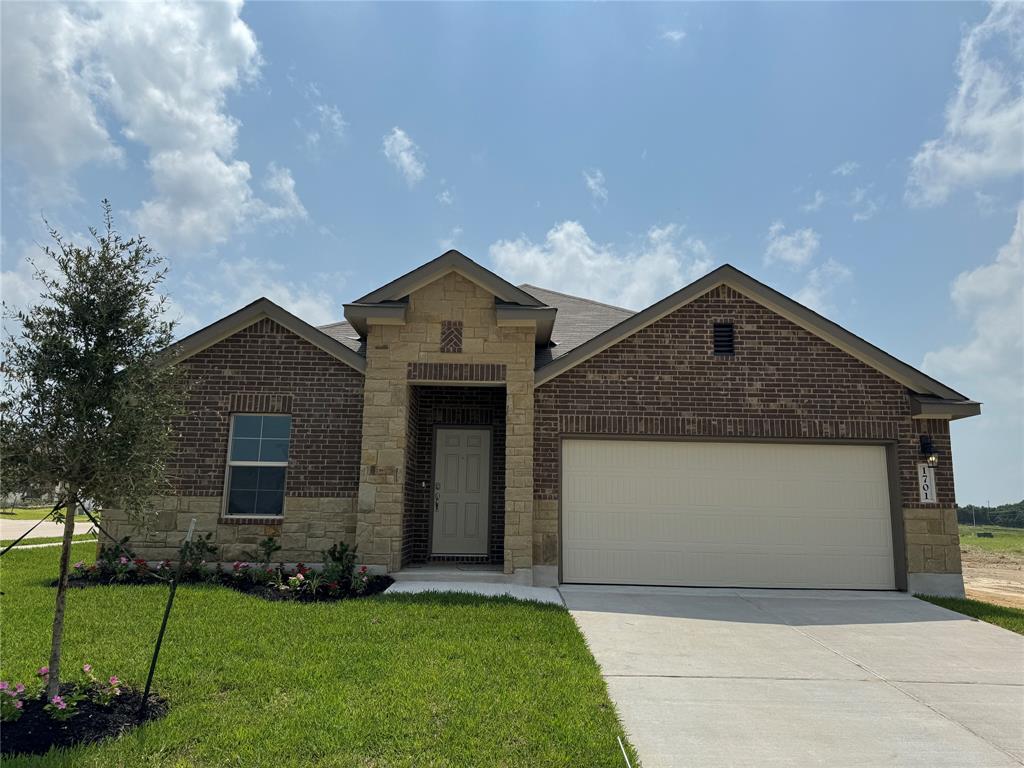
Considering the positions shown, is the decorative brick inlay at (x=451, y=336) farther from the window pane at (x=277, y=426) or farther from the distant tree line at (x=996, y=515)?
the distant tree line at (x=996, y=515)

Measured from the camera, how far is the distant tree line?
170 feet

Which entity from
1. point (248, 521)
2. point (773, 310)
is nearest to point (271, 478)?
point (248, 521)

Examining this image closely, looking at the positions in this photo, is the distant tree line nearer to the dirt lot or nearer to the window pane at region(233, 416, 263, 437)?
the dirt lot

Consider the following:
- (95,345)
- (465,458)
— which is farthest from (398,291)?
(95,345)

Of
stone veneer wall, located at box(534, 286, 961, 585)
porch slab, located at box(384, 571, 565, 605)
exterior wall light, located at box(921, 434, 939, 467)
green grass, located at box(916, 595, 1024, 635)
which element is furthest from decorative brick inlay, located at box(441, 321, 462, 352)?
green grass, located at box(916, 595, 1024, 635)

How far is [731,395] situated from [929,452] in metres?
3.27

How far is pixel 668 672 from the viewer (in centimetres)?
560

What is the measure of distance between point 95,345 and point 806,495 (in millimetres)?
9822

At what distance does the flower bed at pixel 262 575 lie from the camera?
A: 842 centimetres

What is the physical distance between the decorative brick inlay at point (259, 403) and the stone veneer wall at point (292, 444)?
0.7 inches

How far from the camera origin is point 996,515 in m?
55.7

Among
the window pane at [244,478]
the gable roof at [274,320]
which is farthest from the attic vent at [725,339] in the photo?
the window pane at [244,478]

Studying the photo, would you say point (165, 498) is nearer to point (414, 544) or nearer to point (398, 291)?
point (414, 544)

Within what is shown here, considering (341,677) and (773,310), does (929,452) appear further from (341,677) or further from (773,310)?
(341,677)
